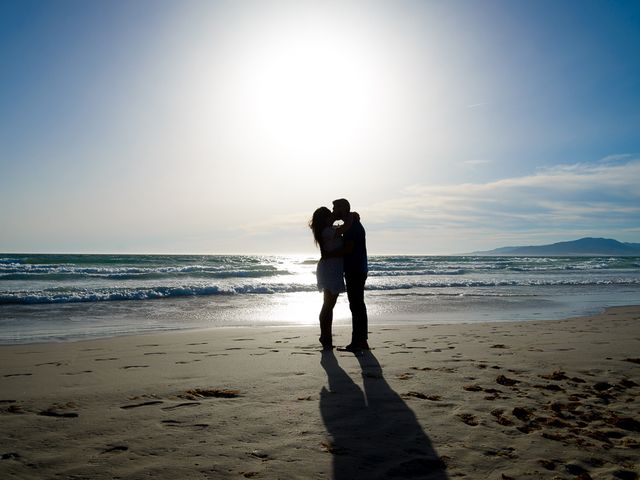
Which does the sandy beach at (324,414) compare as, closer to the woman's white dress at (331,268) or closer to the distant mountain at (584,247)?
the woman's white dress at (331,268)

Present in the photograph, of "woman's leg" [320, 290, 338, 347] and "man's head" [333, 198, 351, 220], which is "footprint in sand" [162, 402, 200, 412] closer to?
"woman's leg" [320, 290, 338, 347]

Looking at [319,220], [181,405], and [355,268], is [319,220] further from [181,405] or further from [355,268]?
[181,405]

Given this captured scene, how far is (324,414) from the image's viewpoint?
10.7ft

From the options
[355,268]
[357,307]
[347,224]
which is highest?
[347,224]

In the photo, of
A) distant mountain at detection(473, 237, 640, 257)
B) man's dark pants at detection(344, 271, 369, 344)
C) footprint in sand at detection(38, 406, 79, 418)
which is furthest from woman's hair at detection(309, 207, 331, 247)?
distant mountain at detection(473, 237, 640, 257)

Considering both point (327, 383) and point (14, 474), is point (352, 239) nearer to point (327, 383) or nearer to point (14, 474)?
point (327, 383)

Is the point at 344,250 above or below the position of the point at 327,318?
above

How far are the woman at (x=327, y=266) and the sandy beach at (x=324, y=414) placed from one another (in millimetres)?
561

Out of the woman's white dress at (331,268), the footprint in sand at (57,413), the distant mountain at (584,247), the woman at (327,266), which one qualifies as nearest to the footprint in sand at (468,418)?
the footprint in sand at (57,413)

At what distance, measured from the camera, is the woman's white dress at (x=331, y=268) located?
632 cm

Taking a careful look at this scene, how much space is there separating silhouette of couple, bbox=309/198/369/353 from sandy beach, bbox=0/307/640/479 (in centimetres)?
59

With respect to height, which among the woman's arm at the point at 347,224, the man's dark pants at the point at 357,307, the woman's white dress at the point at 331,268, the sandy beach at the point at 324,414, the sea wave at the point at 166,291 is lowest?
the sea wave at the point at 166,291

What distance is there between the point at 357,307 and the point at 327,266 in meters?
0.71

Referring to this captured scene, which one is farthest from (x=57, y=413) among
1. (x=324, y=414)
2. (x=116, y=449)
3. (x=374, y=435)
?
(x=374, y=435)
